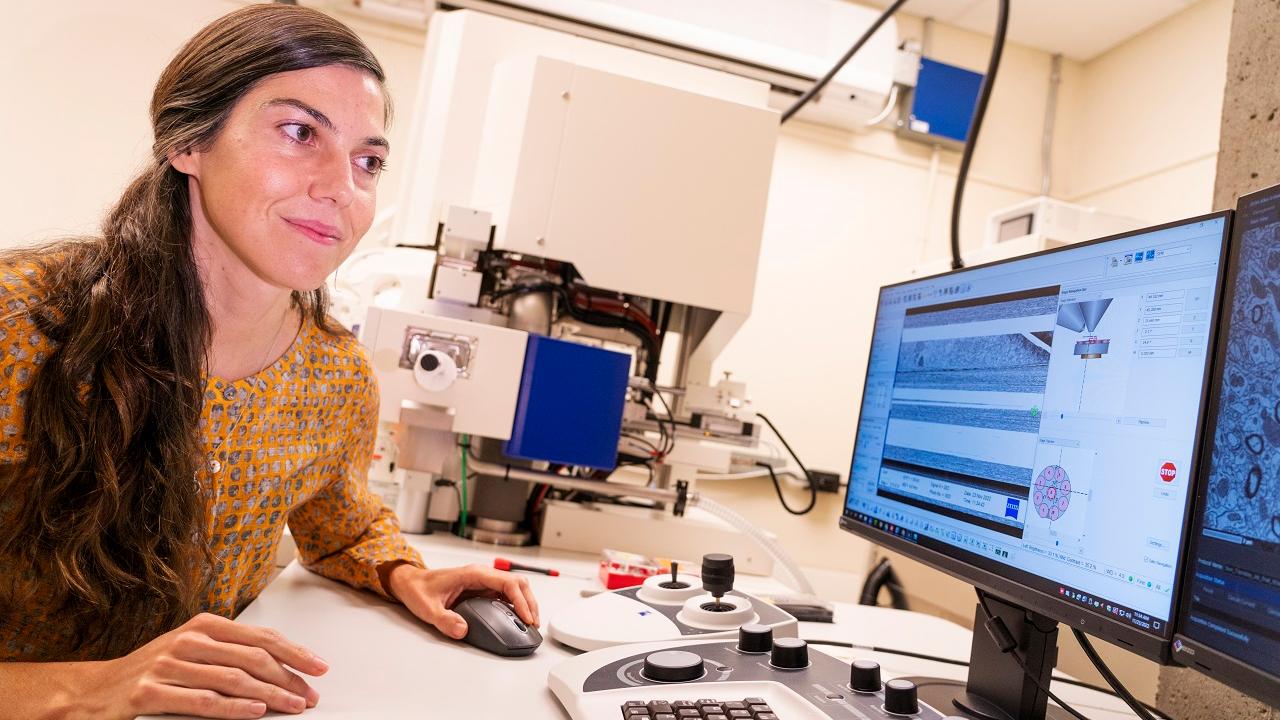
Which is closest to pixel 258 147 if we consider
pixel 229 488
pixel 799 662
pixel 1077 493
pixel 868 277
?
pixel 229 488

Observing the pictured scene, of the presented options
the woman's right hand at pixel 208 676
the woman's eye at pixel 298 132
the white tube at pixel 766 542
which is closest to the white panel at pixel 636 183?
the white tube at pixel 766 542

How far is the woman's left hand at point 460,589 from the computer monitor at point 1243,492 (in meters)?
0.63

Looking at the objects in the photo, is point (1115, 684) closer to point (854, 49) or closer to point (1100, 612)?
point (1100, 612)

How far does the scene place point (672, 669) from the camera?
2.26 feet

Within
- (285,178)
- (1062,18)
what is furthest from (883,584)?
(1062,18)

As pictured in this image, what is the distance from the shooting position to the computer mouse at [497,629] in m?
0.83

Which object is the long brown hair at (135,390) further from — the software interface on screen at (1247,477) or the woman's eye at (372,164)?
the software interface on screen at (1247,477)

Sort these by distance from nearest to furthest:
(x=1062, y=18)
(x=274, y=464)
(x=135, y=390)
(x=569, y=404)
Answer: (x=135, y=390), (x=274, y=464), (x=569, y=404), (x=1062, y=18)

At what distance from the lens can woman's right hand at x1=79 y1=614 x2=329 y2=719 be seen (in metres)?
0.58

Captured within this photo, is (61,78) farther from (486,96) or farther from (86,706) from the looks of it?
(86,706)

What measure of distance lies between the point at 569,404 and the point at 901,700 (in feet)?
2.90

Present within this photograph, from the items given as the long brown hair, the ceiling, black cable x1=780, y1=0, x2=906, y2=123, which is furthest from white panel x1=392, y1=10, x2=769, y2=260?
the ceiling

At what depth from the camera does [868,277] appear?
11.4ft

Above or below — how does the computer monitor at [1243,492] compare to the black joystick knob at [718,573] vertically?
above
